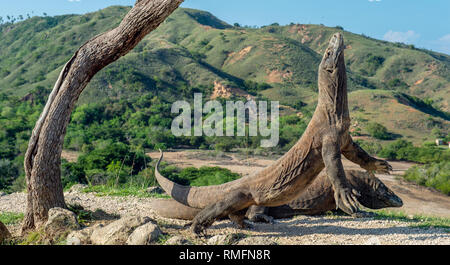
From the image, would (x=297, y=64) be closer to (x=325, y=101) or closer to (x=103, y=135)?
(x=103, y=135)

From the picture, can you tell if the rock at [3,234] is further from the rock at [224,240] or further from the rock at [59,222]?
the rock at [224,240]

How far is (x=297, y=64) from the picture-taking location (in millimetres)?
53938

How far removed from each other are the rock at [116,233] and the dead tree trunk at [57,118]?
3.35 ft

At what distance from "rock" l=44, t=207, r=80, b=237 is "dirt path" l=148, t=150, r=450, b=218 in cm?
589

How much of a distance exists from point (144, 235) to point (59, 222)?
114 centimetres

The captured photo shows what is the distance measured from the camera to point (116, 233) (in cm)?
430

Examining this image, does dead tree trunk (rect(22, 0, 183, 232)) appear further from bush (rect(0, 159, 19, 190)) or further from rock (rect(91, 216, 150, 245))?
bush (rect(0, 159, 19, 190))

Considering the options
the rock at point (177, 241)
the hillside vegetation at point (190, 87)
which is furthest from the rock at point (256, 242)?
the hillside vegetation at point (190, 87)

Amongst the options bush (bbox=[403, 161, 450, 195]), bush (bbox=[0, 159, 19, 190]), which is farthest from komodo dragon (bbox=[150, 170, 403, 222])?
bush (bbox=[0, 159, 19, 190])

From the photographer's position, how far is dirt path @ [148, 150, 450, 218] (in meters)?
13.5

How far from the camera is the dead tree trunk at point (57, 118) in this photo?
482 centimetres

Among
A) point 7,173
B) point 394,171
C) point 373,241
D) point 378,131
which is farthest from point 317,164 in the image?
point 378,131

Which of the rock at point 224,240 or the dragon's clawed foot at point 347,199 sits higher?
the dragon's clawed foot at point 347,199

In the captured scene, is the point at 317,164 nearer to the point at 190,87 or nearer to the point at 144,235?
the point at 144,235
